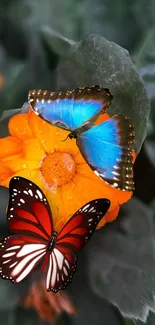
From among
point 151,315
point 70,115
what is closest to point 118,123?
point 70,115

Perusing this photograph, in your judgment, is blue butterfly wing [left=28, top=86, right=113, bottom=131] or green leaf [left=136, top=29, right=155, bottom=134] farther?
green leaf [left=136, top=29, right=155, bottom=134]

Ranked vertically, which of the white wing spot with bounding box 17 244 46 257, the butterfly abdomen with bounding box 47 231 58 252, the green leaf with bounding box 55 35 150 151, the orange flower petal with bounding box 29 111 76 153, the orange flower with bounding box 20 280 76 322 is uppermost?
the green leaf with bounding box 55 35 150 151

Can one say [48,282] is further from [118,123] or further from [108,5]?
[108,5]

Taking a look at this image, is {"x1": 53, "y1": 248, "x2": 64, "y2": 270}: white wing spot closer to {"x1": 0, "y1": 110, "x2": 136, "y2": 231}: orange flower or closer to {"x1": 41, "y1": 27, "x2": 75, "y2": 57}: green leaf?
{"x1": 0, "y1": 110, "x2": 136, "y2": 231}: orange flower

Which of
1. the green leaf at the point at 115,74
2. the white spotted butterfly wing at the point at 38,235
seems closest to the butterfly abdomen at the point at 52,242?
the white spotted butterfly wing at the point at 38,235

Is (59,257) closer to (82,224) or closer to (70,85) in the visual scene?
(82,224)

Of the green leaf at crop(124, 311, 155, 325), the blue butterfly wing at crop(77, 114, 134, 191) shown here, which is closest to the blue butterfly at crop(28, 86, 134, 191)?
the blue butterfly wing at crop(77, 114, 134, 191)

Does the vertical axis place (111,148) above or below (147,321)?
above

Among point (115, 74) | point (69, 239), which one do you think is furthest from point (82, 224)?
point (115, 74)
